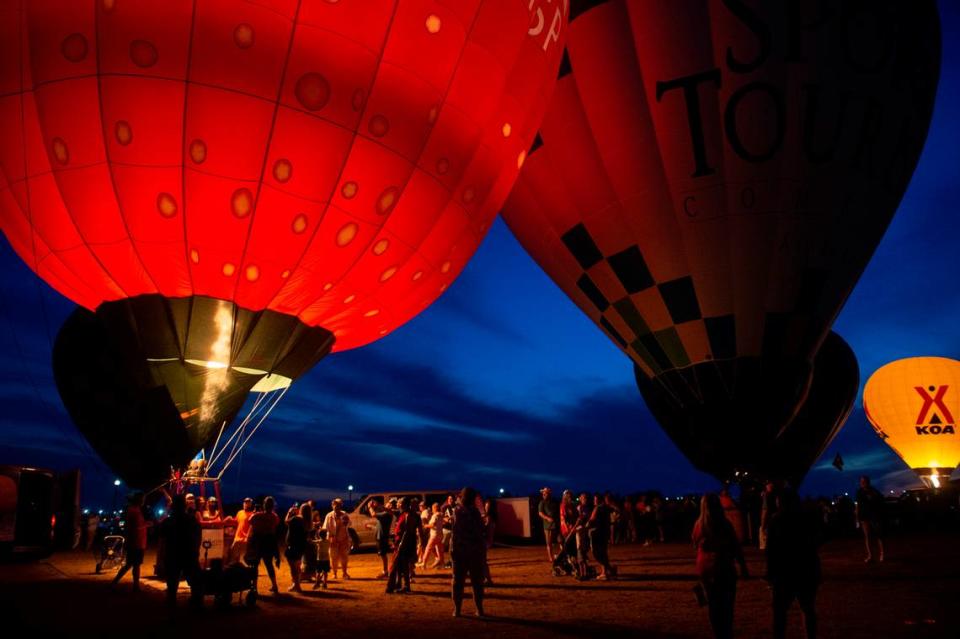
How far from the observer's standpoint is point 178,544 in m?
7.51

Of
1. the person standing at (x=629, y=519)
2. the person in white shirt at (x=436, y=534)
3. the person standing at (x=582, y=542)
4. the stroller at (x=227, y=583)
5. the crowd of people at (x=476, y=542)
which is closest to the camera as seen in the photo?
the crowd of people at (x=476, y=542)

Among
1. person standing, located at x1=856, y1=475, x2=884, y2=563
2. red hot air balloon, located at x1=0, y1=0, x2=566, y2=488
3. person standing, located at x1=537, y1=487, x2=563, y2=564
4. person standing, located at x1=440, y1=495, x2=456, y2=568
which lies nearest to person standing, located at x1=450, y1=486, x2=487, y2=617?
red hot air balloon, located at x1=0, y1=0, x2=566, y2=488

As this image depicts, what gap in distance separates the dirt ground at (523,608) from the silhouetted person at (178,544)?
41 cm

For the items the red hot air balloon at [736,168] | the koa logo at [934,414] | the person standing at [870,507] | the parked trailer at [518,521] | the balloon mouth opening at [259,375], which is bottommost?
the parked trailer at [518,521]

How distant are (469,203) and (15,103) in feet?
14.0

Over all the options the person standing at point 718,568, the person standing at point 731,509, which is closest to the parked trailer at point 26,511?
the person standing at point 718,568

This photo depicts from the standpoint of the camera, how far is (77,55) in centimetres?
536

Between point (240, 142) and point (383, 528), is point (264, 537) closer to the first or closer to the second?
point (383, 528)

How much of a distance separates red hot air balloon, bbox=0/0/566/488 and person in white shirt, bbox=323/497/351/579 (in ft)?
16.7

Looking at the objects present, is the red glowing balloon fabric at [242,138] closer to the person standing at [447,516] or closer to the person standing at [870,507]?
the person standing at [447,516]

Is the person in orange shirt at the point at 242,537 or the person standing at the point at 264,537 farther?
the person in orange shirt at the point at 242,537

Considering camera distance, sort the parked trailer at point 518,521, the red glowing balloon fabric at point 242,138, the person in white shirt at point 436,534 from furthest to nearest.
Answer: the parked trailer at point 518,521
the person in white shirt at point 436,534
the red glowing balloon fabric at point 242,138

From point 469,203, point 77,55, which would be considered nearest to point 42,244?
point 77,55

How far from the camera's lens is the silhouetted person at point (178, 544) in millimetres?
7477
